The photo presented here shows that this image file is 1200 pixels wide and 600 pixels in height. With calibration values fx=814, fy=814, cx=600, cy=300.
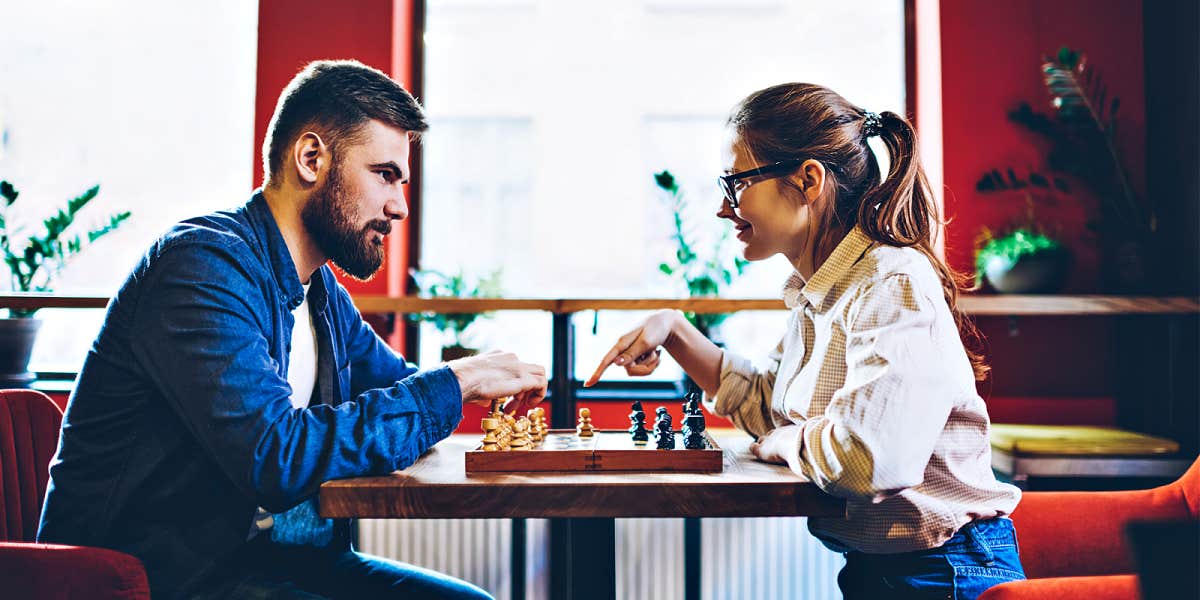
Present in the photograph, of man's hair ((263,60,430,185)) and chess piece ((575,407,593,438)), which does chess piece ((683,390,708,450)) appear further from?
man's hair ((263,60,430,185))

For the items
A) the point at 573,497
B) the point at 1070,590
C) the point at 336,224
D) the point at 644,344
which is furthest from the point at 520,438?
the point at 1070,590

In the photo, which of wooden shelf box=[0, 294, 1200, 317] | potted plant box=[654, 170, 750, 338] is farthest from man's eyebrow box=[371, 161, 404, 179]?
potted plant box=[654, 170, 750, 338]

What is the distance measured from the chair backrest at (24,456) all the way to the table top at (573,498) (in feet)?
2.78

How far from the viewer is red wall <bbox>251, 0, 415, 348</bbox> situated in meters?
3.34

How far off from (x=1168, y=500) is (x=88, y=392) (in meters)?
2.02

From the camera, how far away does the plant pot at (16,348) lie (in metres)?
2.77

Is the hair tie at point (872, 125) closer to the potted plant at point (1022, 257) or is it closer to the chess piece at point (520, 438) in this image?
the chess piece at point (520, 438)

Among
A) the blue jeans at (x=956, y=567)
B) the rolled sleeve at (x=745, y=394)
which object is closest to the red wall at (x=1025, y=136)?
the rolled sleeve at (x=745, y=394)

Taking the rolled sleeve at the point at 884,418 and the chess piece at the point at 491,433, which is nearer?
the rolled sleeve at the point at 884,418

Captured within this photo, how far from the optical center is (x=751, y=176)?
5.17 feet

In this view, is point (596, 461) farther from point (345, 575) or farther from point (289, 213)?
point (289, 213)

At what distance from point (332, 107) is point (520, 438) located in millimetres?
703

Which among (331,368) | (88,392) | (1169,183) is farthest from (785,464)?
(1169,183)

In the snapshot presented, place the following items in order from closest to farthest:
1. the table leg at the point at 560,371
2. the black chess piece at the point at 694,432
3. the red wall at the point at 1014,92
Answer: the black chess piece at the point at 694,432, the table leg at the point at 560,371, the red wall at the point at 1014,92
